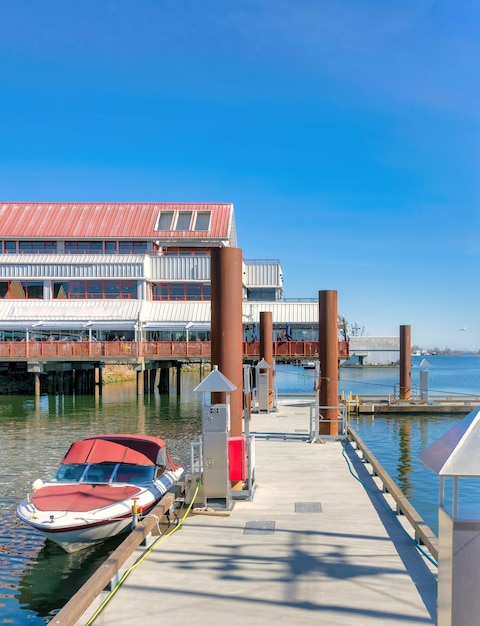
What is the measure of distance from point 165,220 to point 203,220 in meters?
3.58

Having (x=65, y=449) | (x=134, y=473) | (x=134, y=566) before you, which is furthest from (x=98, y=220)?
(x=134, y=566)

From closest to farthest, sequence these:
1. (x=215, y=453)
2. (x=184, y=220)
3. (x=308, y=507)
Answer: (x=215, y=453), (x=308, y=507), (x=184, y=220)

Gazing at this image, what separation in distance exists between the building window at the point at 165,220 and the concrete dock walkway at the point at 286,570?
50314 millimetres

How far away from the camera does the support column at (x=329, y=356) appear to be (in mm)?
22500

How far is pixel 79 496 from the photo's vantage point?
538 inches

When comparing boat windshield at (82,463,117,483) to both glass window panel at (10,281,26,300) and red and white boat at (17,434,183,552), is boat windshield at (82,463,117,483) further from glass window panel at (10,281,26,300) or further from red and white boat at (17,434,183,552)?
glass window panel at (10,281,26,300)

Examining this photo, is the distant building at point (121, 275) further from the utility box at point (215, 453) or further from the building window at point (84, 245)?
the utility box at point (215, 453)

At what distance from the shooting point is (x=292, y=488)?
14.5 m

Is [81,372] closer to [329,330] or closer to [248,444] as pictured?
[329,330]

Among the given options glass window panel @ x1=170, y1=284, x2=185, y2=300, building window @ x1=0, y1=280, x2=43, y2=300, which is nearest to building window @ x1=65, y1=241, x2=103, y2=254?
building window @ x1=0, y1=280, x2=43, y2=300

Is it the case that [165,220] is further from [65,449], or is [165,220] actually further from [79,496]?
[79,496]

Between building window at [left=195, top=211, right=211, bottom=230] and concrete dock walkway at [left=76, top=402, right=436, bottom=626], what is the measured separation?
4998cm

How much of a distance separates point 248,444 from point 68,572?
13.8 feet

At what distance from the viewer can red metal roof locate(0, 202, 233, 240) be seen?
60281 mm
